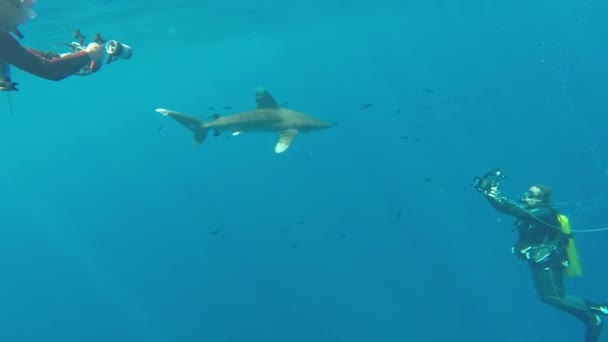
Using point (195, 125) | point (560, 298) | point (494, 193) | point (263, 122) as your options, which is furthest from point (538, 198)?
point (195, 125)

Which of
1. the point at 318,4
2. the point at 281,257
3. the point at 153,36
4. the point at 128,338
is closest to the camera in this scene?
the point at 281,257

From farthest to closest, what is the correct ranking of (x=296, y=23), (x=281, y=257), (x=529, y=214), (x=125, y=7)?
(x=296, y=23) → (x=281, y=257) → (x=125, y=7) → (x=529, y=214)

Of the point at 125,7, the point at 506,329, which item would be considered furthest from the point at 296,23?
the point at 506,329

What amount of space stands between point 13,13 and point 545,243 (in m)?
11.2

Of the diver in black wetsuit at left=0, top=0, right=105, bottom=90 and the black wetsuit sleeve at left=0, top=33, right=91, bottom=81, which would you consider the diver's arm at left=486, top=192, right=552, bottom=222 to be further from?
the black wetsuit sleeve at left=0, top=33, right=91, bottom=81

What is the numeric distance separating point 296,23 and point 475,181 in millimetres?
36893

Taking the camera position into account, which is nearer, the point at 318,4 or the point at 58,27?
the point at 58,27

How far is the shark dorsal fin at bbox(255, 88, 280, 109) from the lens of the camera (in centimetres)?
1124

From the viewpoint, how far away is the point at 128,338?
96.1ft

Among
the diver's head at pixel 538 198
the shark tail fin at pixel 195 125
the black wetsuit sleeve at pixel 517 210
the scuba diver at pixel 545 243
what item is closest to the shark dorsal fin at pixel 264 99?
the shark tail fin at pixel 195 125

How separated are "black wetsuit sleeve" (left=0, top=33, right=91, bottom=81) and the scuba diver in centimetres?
857

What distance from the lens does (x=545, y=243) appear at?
11539mm

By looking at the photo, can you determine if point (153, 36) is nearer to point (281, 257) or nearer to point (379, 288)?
Result: point (281, 257)

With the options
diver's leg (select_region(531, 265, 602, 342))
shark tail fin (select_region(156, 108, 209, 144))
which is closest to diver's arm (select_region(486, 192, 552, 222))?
diver's leg (select_region(531, 265, 602, 342))
